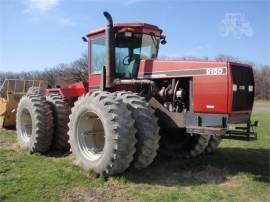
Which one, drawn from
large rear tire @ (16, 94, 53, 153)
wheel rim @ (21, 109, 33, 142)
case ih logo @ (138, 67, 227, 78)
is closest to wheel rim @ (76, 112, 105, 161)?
case ih logo @ (138, 67, 227, 78)

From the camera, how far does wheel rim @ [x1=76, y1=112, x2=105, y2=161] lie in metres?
7.30

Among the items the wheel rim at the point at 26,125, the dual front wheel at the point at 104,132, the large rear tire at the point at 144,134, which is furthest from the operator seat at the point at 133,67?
the wheel rim at the point at 26,125

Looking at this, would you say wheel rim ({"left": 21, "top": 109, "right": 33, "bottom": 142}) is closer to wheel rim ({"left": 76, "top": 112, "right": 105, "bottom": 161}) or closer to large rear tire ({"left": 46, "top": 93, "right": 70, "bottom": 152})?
large rear tire ({"left": 46, "top": 93, "right": 70, "bottom": 152})

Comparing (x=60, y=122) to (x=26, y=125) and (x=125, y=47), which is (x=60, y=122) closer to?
(x=26, y=125)

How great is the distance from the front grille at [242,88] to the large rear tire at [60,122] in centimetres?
417

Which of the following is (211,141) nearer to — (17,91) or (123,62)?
(123,62)

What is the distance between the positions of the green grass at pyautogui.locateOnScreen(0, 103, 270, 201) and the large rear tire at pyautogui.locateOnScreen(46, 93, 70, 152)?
1.79 ft

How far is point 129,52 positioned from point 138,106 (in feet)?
5.97

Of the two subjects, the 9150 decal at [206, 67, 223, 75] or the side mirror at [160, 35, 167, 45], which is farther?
the side mirror at [160, 35, 167, 45]

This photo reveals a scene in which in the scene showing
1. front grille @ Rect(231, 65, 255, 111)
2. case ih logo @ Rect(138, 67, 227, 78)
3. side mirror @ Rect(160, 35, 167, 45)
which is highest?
side mirror @ Rect(160, 35, 167, 45)

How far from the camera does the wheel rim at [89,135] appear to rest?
24.0 feet

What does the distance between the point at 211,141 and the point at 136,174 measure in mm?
2506

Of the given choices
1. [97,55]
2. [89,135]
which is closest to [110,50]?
[97,55]

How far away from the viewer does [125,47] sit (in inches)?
316
